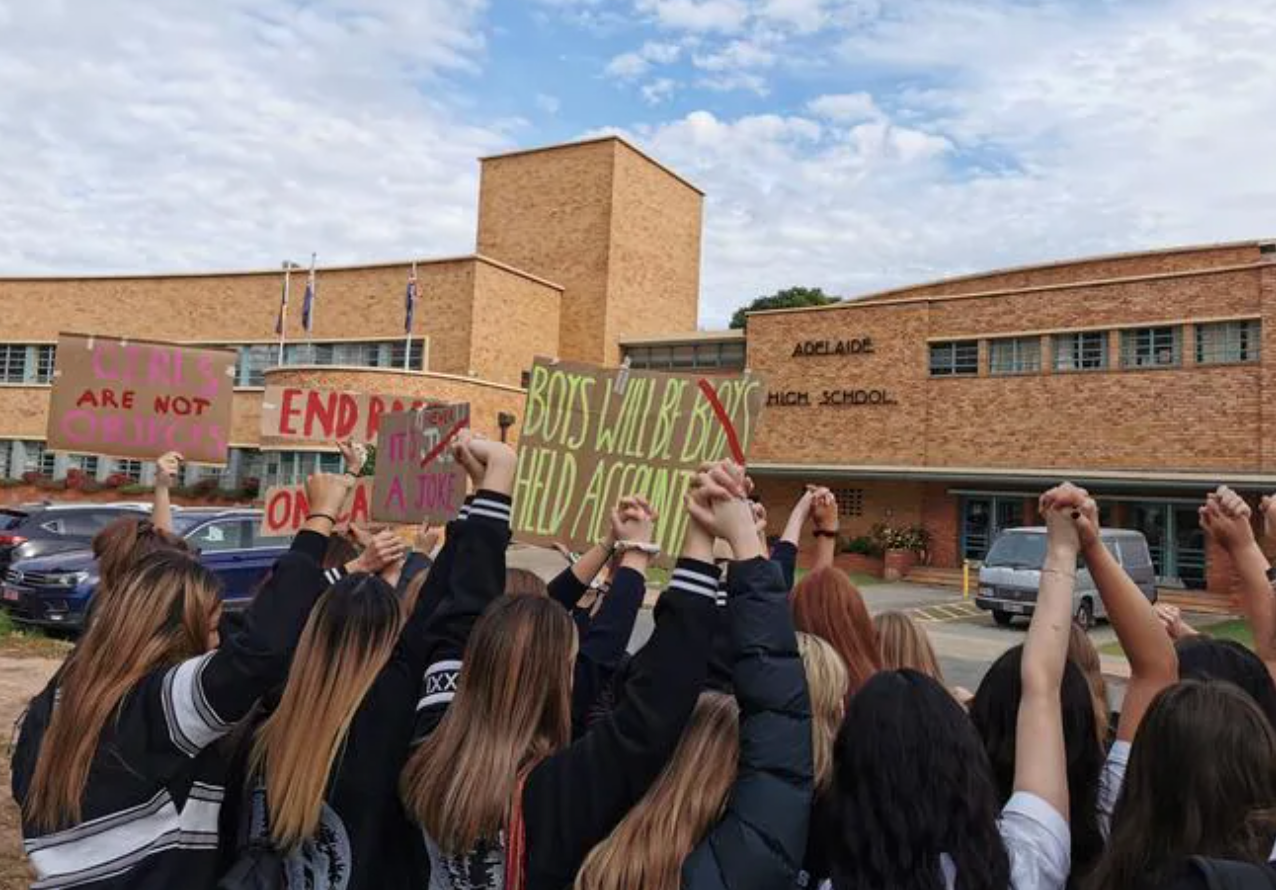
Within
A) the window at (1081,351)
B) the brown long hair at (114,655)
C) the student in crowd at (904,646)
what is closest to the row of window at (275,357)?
the window at (1081,351)

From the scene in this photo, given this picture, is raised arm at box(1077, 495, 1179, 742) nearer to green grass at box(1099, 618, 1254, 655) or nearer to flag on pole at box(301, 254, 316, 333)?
green grass at box(1099, 618, 1254, 655)

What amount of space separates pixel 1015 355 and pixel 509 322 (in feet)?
56.9

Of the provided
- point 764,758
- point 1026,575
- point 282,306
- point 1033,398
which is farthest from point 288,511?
point 282,306

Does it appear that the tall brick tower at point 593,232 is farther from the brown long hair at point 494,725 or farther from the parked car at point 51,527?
the brown long hair at point 494,725

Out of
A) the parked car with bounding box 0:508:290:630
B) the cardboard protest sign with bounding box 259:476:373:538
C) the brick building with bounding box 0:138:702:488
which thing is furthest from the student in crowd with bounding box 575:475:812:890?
the brick building with bounding box 0:138:702:488

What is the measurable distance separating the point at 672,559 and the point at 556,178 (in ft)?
118

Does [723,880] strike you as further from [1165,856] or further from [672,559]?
[672,559]

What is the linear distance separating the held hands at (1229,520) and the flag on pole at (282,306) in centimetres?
3395

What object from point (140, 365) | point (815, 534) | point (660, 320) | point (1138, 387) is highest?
point (660, 320)

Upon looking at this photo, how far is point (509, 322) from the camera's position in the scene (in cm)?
3475

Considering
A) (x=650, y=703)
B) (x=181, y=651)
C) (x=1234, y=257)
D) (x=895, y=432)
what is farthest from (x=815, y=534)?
(x=1234, y=257)

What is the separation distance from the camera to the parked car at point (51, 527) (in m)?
12.3

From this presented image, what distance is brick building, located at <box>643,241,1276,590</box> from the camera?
78.6 feet

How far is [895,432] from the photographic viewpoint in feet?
95.7
